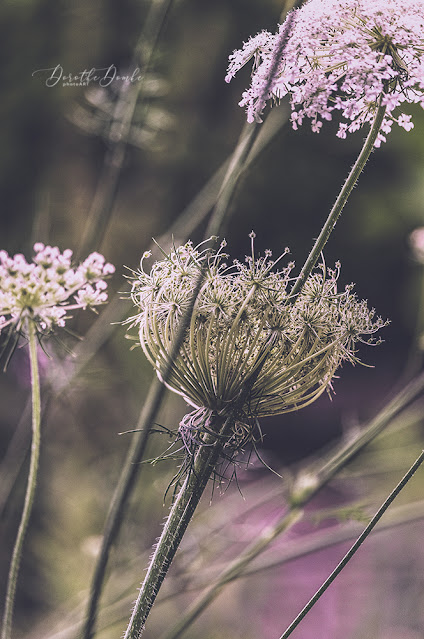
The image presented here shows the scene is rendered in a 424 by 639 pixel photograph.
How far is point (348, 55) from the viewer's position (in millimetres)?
259

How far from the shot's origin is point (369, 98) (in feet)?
0.85

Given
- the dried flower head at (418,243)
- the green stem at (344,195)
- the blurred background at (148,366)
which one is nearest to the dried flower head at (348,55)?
the green stem at (344,195)

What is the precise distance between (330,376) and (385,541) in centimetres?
119

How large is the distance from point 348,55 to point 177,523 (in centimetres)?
24

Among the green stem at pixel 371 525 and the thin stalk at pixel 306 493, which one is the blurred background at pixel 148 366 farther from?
the green stem at pixel 371 525

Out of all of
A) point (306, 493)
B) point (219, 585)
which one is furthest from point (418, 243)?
point (219, 585)

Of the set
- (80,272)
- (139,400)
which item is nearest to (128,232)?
(139,400)

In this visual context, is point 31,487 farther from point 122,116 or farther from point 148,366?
point 148,366

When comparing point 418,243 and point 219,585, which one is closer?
point 219,585

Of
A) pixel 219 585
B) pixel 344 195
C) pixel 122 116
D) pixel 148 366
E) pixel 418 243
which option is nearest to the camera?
pixel 344 195

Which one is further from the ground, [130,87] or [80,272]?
[130,87]

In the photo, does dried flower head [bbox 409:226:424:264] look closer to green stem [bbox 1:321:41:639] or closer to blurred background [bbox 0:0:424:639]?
blurred background [bbox 0:0:424:639]

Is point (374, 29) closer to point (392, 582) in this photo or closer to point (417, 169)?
point (417, 169)

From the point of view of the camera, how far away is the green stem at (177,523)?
0.26 meters
